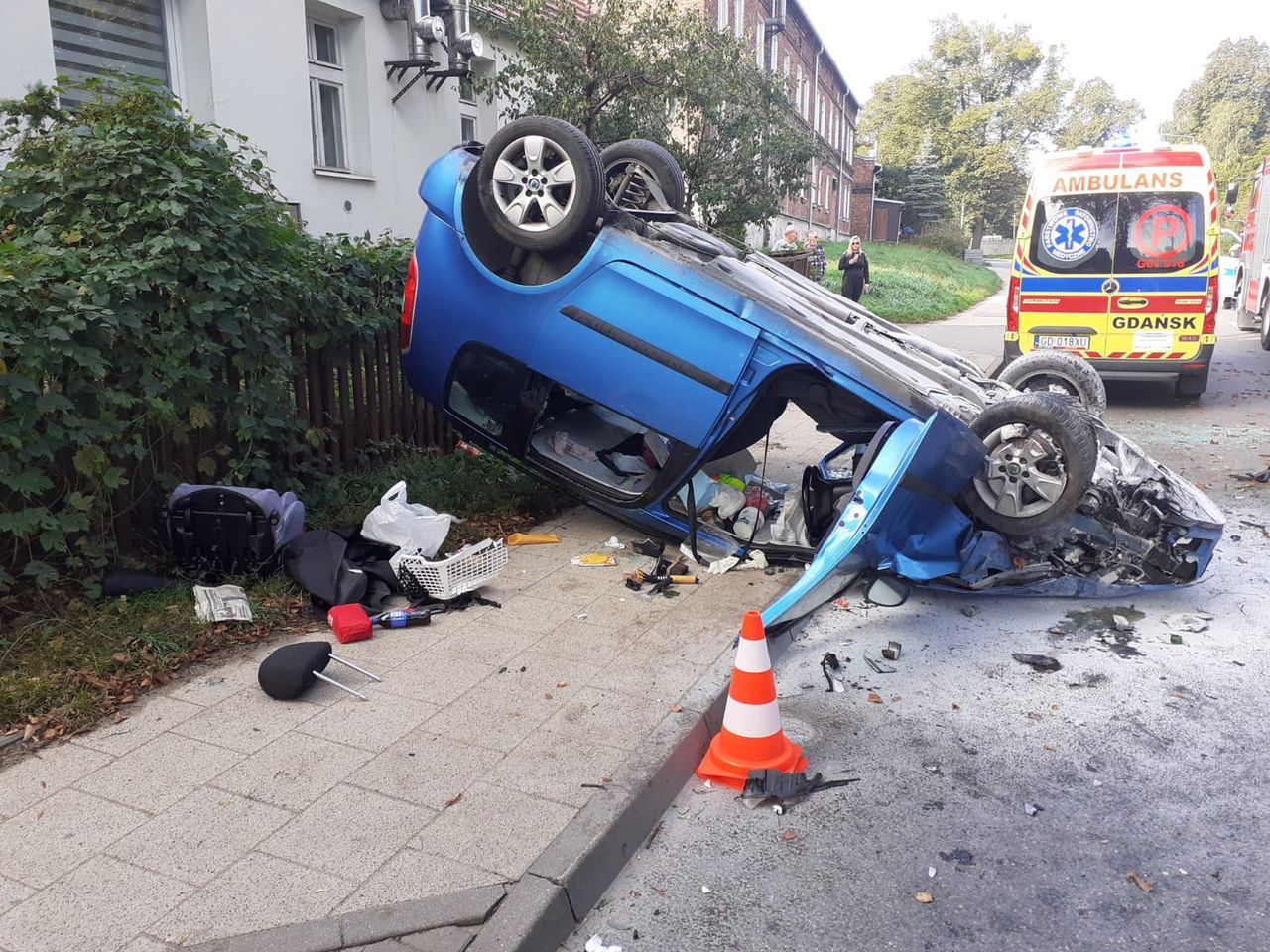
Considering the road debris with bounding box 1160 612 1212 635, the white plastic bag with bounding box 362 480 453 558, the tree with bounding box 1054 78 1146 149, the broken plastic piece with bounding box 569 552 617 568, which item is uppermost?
the tree with bounding box 1054 78 1146 149

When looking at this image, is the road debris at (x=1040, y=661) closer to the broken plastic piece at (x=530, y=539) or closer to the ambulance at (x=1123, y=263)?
the broken plastic piece at (x=530, y=539)

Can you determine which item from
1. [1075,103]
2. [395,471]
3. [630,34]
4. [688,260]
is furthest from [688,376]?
[1075,103]

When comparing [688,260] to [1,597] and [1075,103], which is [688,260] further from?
[1075,103]

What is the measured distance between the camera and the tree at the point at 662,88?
11.8 m

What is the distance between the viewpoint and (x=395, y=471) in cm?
676

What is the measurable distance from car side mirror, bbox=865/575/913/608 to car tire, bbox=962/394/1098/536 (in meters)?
0.65

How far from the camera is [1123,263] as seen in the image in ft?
35.9

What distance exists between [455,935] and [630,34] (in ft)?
37.3

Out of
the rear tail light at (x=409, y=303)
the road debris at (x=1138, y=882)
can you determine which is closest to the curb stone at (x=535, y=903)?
the road debris at (x=1138, y=882)

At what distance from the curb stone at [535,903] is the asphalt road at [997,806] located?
8 centimetres

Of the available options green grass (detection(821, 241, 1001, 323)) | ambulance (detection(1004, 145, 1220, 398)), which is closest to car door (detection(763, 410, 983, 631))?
ambulance (detection(1004, 145, 1220, 398))

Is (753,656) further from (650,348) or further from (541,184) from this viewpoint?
(541,184)

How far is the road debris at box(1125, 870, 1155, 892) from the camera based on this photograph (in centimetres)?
295

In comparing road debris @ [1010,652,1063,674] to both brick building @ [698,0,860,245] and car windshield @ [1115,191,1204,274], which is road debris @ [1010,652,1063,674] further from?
brick building @ [698,0,860,245]
